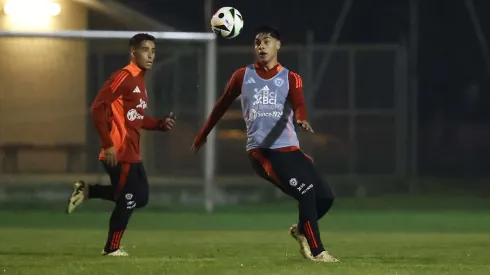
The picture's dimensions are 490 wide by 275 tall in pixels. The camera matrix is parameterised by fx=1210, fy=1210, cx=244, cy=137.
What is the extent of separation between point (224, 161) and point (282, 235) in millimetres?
7768

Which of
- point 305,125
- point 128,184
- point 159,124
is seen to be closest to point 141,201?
point 128,184

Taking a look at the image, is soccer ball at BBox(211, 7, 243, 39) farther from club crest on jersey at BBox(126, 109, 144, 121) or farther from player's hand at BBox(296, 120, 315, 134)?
player's hand at BBox(296, 120, 315, 134)

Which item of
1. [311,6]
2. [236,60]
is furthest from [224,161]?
[311,6]

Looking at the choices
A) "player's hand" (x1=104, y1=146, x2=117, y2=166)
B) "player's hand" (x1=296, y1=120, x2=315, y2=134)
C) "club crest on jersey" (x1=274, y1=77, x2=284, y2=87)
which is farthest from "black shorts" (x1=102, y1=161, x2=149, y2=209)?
"player's hand" (x1=296, y1=120, x2=315, y2=134)

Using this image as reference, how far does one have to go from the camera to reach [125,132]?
10.1 metres

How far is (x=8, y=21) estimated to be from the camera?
57.2ft

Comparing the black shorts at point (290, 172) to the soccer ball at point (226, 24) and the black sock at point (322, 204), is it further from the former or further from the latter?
the soccer ball at point (226, 24)

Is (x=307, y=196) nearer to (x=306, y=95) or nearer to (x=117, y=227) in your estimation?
(x=117, y=227)

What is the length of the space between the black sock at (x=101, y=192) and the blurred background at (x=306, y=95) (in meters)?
6.73

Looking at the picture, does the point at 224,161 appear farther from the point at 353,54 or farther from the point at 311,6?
the point at 311,6

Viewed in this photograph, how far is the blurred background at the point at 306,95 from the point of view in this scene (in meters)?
17.2

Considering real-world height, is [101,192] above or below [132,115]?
below

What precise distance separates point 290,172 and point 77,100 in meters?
8.44

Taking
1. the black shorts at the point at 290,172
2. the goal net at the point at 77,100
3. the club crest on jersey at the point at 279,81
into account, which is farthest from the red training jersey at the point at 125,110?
the goal net at the point at 77,100
